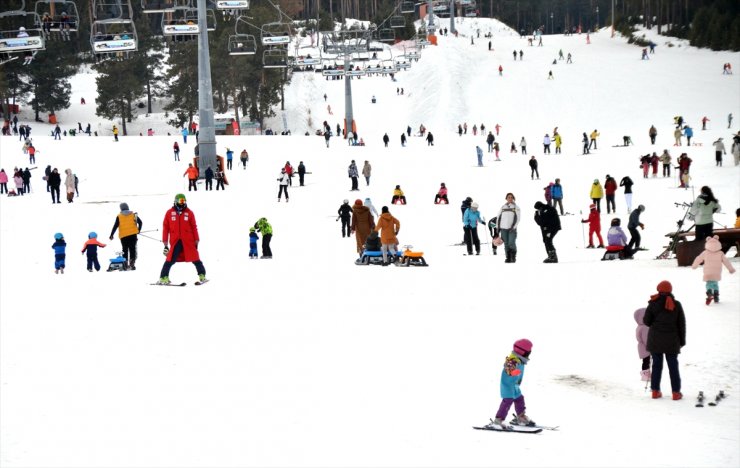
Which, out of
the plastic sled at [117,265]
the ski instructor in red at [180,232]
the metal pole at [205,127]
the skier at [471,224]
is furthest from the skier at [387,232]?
the metal pole at [205,127]

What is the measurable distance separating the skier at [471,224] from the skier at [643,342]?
31.2 feet

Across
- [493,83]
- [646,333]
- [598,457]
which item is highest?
[493,83]

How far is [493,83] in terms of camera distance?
77562 mm

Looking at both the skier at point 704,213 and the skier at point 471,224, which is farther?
the skier at point 471,224

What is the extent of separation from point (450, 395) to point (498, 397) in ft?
1.60

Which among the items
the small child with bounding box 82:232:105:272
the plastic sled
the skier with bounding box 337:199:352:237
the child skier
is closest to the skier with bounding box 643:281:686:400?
the plastic sled

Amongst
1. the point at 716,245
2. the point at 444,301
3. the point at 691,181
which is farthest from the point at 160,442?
the point at 691,181

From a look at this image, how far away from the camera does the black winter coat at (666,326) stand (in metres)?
10.2

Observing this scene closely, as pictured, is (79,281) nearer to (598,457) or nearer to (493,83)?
(598,457)

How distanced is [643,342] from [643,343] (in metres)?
0.02

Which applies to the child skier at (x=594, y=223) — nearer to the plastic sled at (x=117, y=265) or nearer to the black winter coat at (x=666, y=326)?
the plastic sled at (x=117, y=265)

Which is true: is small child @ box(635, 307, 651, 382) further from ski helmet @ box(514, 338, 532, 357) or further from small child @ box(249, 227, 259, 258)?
small child @ box(249, 227, 259, 258)

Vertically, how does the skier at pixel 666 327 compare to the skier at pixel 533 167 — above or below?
below

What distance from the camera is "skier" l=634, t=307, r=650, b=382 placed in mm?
10777
